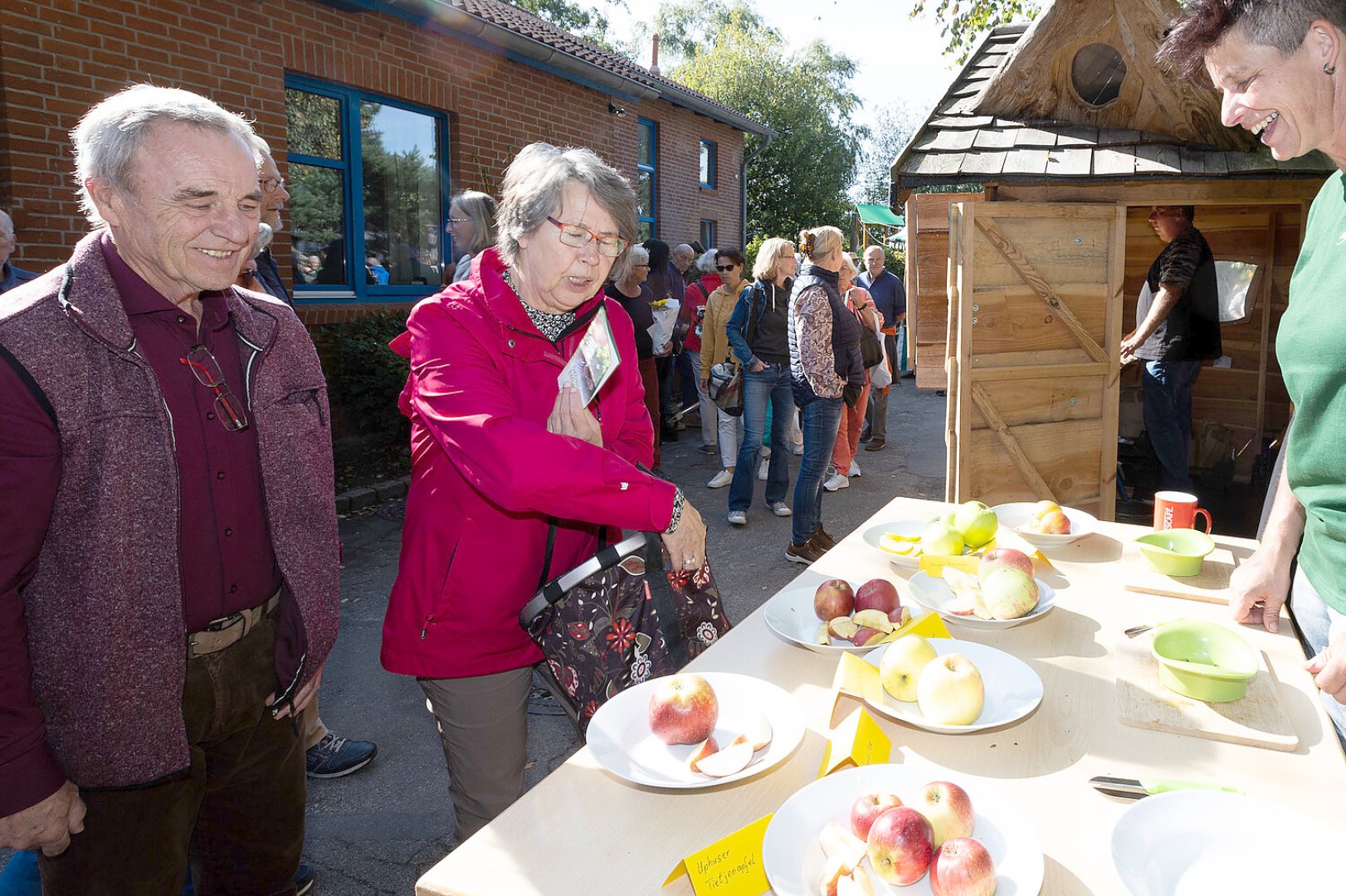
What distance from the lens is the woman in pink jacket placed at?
1951mm

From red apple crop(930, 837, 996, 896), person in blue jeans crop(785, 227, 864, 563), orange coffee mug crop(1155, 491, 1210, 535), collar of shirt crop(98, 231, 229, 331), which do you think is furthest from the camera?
person in blue jeans crop(785, 227, 864, 563)

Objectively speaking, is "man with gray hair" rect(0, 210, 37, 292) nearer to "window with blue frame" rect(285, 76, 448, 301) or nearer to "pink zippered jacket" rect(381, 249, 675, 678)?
"pink zippered jacket" rect(381, 249, 675, 678)

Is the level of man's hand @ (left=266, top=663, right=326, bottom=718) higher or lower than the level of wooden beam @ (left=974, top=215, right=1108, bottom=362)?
lower

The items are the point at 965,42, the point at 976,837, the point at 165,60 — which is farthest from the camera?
the point at 965,42

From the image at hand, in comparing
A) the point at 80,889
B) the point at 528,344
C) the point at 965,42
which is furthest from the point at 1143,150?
the point at 965,42

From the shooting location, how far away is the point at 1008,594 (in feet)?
6.56

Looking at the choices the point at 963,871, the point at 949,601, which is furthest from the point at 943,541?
the point at 963,871

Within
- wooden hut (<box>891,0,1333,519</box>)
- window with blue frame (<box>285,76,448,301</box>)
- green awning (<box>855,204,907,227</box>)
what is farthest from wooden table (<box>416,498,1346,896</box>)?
green awning (<box>855,204,907,227</box>)

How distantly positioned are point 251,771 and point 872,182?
55.6 metres

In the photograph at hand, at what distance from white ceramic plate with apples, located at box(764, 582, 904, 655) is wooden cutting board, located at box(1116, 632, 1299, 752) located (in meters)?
0.53

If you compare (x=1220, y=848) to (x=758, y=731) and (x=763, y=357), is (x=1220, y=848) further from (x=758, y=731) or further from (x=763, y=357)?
(x=763, y=357)

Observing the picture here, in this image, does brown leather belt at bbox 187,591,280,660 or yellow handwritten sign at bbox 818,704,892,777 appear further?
brown leather belt at bbox 187,591,280,660

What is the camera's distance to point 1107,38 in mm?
4848

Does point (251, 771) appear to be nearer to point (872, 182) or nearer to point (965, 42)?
point (965, 42)
